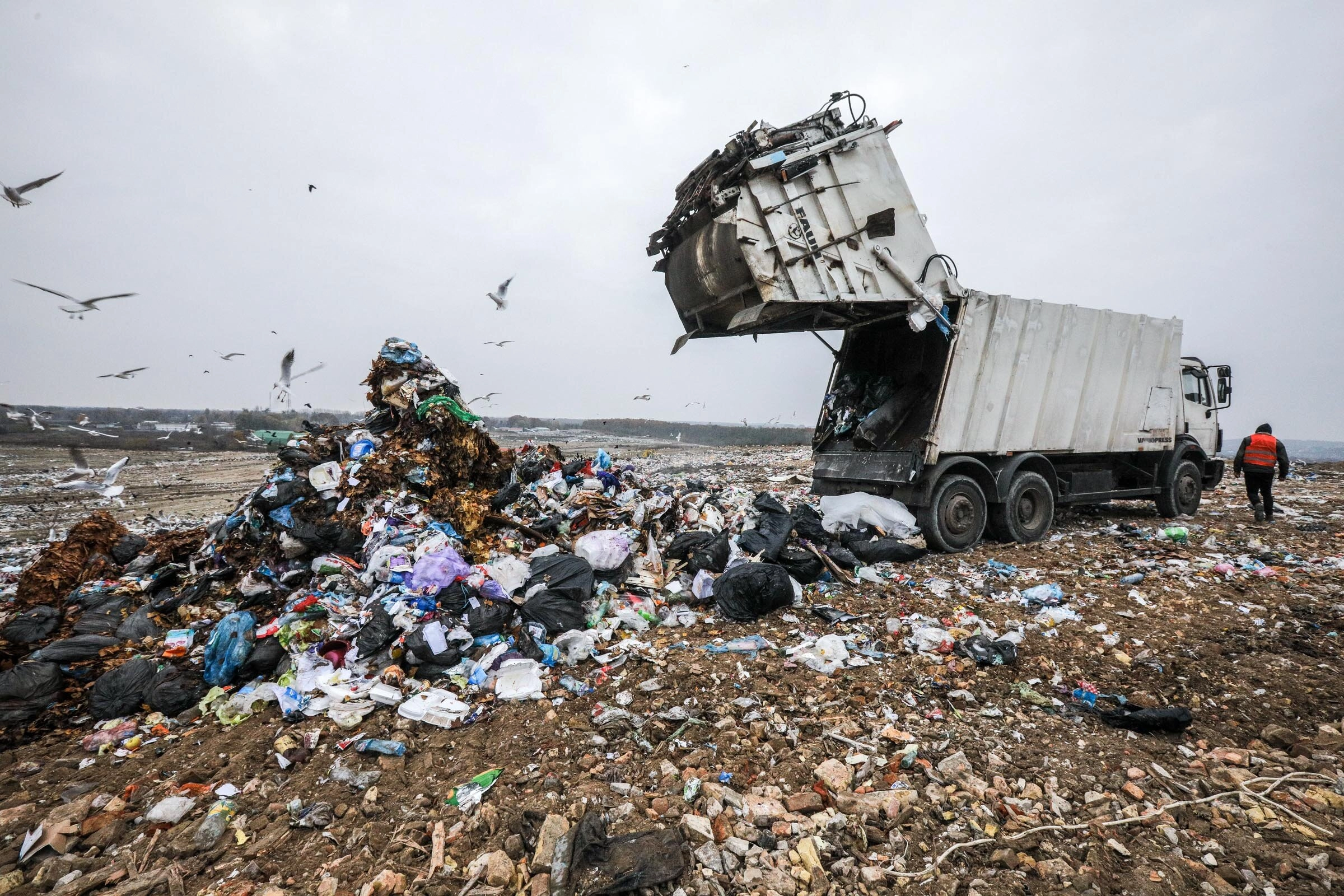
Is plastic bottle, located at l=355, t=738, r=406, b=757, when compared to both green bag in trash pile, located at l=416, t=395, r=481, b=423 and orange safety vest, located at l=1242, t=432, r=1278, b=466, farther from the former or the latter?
orange safety vest, located at l=1242, t=432, r=1278, b=466

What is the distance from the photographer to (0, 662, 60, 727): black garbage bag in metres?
2.89

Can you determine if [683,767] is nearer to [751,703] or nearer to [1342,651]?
[751,703]

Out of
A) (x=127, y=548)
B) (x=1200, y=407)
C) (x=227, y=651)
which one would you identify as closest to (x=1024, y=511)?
(x=1200, y=407)

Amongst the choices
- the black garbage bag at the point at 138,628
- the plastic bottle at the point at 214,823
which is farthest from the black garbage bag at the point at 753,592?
the black garbage bag at the point at 138,628

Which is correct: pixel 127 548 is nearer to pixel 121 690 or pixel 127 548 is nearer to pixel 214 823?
pixel 121 690

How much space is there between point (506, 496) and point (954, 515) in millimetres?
4449

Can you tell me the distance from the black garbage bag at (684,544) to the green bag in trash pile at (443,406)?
243 centimetres

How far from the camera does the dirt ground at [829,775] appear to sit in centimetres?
174

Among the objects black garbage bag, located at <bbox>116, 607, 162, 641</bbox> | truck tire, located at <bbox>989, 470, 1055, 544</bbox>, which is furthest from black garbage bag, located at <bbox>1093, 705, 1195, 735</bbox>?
black garbage bag, located at <bbox>116, 607, 162, 641</bbox>

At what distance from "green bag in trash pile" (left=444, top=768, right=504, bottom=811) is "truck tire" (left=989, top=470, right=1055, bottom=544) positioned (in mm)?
5278

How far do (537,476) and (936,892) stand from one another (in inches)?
188

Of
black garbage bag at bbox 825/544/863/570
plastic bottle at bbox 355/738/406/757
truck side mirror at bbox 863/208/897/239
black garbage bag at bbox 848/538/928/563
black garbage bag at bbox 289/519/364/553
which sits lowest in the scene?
plastic bottle at bbox 355/738/406/757

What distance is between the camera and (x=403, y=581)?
3705mm

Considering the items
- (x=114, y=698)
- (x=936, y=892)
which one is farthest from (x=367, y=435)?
(x=936, y=892)
